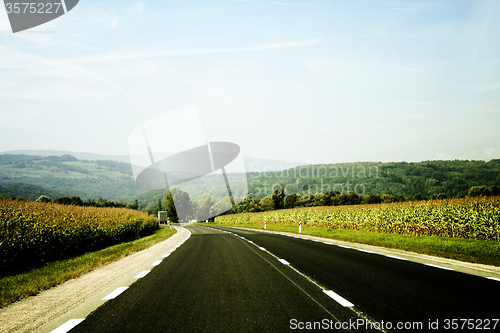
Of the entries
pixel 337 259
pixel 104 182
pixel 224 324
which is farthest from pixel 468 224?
pixel 104 182

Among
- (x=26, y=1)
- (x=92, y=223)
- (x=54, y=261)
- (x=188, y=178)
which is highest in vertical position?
(x=26, y=1)

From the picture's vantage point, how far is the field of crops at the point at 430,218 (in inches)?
656

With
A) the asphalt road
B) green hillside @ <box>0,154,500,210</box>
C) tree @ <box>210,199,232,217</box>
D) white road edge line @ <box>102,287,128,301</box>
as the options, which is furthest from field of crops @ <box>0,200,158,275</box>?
tree @ <box>210,199,232,217</box>

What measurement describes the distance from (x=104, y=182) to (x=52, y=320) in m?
207

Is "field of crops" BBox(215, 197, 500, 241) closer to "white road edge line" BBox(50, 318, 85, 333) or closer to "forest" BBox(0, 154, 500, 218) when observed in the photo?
"white road edge line" BBox(50, 318, 85, 333)

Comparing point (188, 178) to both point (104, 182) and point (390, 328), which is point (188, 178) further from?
point (104, 182)

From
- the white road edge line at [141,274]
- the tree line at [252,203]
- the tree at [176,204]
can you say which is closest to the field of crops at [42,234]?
the white road edge line at [141,274]

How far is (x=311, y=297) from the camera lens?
17.6ft

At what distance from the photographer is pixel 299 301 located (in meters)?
5.15

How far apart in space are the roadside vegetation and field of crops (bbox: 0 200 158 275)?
13873 millimetres

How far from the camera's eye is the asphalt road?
409 centimetres

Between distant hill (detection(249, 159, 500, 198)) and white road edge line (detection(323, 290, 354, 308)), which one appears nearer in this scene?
white road edge line (detection(323, 290, 354, 308))

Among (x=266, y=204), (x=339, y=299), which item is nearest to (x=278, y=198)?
(x=266, y=204)

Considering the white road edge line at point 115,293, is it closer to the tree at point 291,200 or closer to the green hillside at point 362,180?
the green hillside at point 362,180
